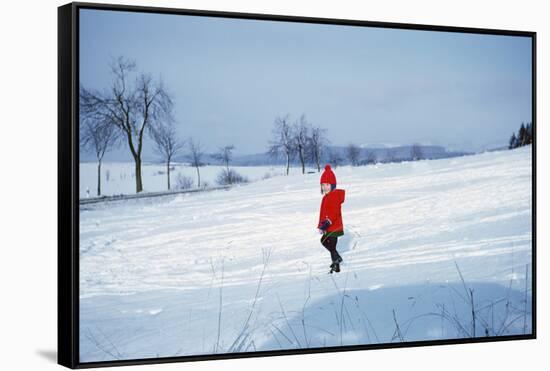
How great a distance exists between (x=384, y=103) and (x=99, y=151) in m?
2.53

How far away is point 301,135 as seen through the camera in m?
8.37

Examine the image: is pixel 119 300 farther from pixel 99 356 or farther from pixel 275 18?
pixel 275 18

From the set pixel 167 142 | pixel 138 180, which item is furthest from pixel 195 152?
pixel 138 180

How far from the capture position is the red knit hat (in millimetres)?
8500

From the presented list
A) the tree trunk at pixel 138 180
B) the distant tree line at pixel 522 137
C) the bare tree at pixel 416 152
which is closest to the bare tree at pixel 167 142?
the tree trunk at pixel 138 180

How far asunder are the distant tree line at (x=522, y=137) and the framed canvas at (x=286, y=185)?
0.04ft

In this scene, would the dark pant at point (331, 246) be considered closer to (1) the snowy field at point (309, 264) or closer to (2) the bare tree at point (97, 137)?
(1) the snowy field at point (309, 264)

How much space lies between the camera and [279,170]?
330 inches

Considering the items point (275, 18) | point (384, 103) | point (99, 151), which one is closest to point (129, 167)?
point (99, 151)

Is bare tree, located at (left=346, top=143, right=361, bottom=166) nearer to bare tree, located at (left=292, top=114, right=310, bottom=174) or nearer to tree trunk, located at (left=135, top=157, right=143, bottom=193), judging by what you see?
bare tree, located at (left=292, top=114, right=310, bottom=174)

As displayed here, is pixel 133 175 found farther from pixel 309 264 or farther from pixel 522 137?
pixel 522 137

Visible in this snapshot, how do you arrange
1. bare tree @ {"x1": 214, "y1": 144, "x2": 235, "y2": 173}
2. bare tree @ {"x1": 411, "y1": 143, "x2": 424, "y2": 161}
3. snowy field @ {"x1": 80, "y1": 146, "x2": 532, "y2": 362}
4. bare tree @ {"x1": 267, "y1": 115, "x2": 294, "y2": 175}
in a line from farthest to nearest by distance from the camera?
bare tree @ {"x1": 411, "y1": 143, "x2": 424, "y2": 161} → bare tree @ {"x1": 267, "y1": 115, "x2": 294, "y2": 175} → bare tree @ {"x1": 214, "y1": 144, "x2": 235, "y2": 173} → snowy field @ {"x1": 80, "y1": 146, "x2": 532, "y2": 362}

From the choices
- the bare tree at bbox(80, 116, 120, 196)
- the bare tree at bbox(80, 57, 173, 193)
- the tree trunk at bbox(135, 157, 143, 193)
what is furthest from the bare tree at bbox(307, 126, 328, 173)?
the bare tree at bbox(80, 116, 120, 196)

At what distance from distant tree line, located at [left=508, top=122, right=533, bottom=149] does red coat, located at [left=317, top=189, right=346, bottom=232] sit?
70.9 inches
